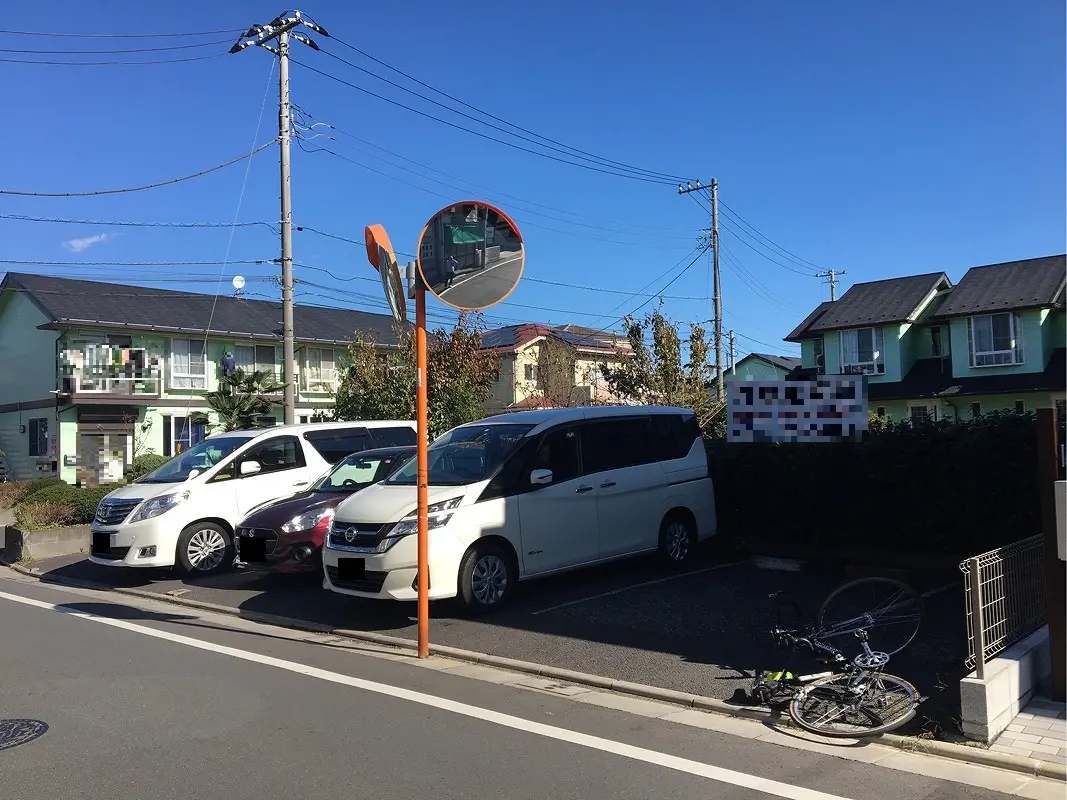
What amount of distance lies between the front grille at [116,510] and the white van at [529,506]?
14.7ft

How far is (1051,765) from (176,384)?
32.7 metres

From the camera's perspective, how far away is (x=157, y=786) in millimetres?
4559

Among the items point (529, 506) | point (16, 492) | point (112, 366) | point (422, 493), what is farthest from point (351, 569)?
point (112, 366)

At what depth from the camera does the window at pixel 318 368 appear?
36.2 metres

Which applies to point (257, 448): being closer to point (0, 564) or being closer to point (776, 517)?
point (0, 564)

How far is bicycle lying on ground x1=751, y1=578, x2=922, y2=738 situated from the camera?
5391 millimetres

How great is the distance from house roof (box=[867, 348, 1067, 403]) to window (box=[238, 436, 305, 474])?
23896 mm

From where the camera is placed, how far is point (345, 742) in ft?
17.2

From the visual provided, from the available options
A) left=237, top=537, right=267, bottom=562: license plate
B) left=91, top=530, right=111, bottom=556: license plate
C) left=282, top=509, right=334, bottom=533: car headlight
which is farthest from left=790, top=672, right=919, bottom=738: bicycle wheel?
left=91, top=530, right=111, bottom=556: license plate

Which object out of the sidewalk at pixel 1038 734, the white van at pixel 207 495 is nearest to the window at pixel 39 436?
the white van at pixel 207 495

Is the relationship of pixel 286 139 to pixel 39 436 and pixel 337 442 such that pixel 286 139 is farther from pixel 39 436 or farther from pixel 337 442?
pixel 39 436

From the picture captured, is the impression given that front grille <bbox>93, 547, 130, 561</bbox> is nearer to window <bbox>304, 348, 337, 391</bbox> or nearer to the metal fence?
Answer: the metal fence

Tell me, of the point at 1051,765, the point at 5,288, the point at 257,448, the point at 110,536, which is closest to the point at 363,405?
the point at 257,448

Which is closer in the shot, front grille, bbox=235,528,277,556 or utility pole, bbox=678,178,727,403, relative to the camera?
front grille, bbox=235,528,277,556
